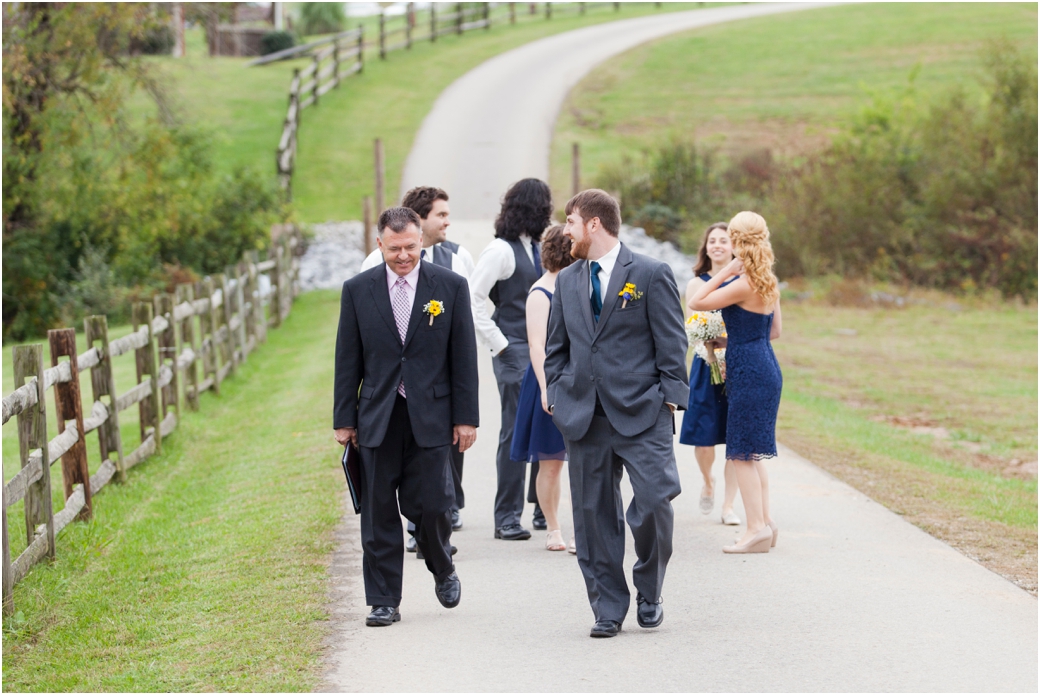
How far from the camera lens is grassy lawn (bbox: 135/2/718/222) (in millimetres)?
33031

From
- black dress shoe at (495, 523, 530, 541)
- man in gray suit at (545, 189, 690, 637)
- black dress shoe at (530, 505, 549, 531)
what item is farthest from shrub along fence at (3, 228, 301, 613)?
man in gray suit at (545, 189, 690, 637)

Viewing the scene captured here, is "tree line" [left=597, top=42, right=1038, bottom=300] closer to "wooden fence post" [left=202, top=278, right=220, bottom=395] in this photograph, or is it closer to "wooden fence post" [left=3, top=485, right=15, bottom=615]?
"wooden fence post" [left=202, top=278, right=220, bottom=395]

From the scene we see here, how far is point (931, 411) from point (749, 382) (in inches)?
305

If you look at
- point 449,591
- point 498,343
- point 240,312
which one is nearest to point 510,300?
point 498,343

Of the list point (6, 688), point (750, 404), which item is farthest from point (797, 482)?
point (6, 688)

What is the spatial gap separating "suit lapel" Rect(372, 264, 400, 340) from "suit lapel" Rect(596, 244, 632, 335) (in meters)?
1.02

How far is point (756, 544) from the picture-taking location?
693 cm

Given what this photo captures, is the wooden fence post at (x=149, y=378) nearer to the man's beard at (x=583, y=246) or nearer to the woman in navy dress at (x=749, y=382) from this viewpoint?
the woman in navy dress at (x=749, y=382)

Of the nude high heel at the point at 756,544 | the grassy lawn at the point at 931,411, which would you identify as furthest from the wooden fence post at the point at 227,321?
the nude high heel at the point at 756,544

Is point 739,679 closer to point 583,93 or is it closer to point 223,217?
point 223,217

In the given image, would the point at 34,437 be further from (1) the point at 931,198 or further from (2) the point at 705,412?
(1) the point at 931,198

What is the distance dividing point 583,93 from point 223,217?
22.2 meters

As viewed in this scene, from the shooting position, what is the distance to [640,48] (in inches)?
2037

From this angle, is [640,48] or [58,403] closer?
[58,403]
